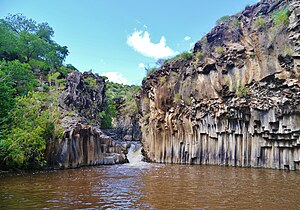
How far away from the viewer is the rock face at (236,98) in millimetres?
21812

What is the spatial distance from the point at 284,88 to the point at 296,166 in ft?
21.6

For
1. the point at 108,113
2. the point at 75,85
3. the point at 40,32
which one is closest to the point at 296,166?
the point at 75,85

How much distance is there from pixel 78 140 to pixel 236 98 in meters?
16.8

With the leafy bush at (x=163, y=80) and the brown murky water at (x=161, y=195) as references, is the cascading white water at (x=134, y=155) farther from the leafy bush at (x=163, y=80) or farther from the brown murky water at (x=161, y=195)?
the brown murky water at (x=161, y=195)

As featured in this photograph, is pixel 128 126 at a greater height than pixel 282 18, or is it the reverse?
pixel 282 18

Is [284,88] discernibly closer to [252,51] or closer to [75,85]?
[252,51]

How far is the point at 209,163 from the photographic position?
2764 centimetres

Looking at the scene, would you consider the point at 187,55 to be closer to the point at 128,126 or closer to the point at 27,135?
the point at 27,135

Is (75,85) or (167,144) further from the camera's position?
(75,85)

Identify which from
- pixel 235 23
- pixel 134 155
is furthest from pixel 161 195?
pixel 134 155

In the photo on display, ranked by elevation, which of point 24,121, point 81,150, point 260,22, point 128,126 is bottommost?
point 81,150

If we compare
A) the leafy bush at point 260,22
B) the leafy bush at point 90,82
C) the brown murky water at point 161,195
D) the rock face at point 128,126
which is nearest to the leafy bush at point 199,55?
the leafy bush at point 260,22

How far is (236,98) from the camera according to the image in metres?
25.6

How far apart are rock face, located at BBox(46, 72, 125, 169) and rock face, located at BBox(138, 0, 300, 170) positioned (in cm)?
706
